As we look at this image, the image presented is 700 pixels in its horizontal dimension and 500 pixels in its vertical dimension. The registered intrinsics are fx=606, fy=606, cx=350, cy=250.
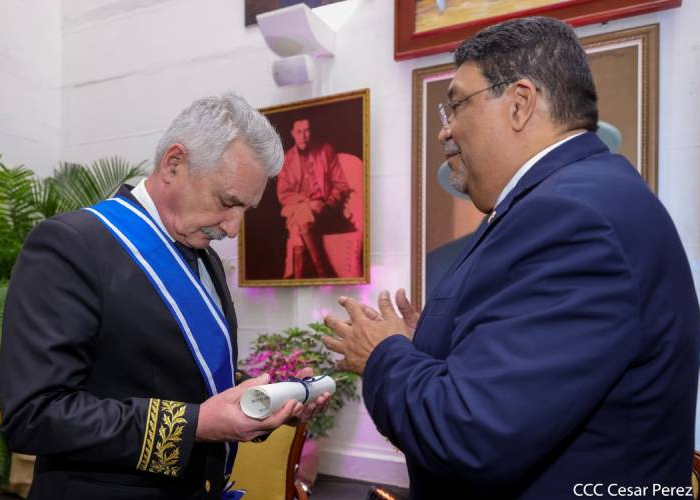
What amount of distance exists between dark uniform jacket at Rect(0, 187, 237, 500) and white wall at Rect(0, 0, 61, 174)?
407cm

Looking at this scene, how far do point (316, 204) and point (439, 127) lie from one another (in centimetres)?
95

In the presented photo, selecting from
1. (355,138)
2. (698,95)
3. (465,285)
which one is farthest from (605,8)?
(465,285)

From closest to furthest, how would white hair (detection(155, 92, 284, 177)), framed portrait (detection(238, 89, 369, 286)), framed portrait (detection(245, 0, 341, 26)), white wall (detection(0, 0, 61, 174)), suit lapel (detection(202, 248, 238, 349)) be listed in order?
white hair (detection(155, 92, 284, 177))
suit lapel (detection(202, 248, 238, 349))
framed portrait (detection(238, 89, 369, 286))
framed portrait (detection(245, 0, 341, 26))
white wall (detection(0, 0, 61, 174))

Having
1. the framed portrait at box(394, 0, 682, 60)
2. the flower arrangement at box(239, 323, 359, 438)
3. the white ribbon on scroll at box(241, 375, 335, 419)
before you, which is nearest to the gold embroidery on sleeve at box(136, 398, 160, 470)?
the white ribbon on scroll at box(241, 375, 335, 419)

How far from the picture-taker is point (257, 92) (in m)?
4.34

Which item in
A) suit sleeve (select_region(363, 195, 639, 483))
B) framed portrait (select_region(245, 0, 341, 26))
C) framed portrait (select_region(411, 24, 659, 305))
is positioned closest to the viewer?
suit sleeve (select_region(363, 195, 639, 483))

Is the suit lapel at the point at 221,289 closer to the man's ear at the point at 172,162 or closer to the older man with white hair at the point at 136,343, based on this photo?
the older man with white hair at the point at 136,343

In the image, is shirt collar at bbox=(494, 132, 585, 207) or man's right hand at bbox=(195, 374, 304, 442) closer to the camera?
Result: shirt collar at bbox=(494, 132, 585, 207)

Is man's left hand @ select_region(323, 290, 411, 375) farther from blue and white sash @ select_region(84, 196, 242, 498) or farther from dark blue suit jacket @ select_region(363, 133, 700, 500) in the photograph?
blue and white sash @ select_region(84, 196, 242, 498)

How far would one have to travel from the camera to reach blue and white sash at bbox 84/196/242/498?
142 centimetres

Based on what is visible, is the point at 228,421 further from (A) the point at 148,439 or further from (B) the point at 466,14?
(B) the point at 466,14

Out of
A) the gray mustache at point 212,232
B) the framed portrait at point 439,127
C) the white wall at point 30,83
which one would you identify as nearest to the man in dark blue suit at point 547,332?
the gray mustache at point 212,232

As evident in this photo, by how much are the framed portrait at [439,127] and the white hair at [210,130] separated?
2154 mm

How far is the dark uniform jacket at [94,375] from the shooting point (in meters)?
1.23
